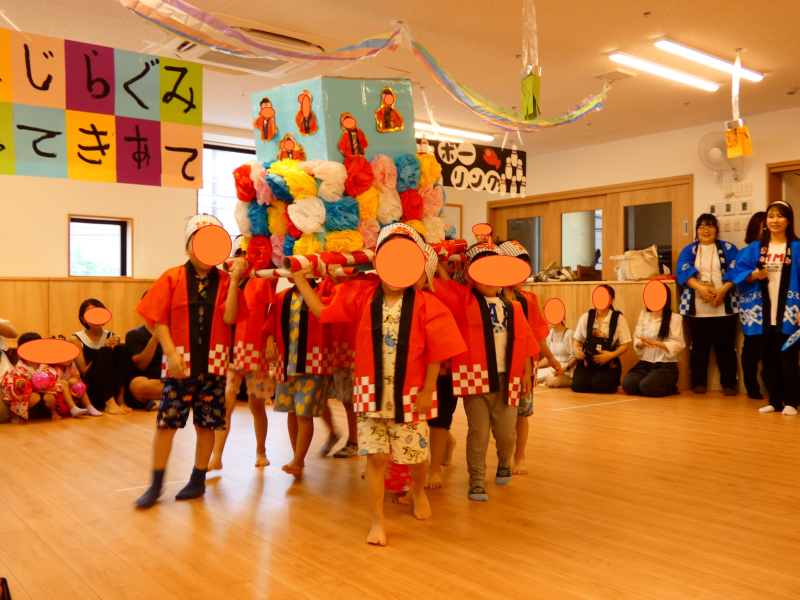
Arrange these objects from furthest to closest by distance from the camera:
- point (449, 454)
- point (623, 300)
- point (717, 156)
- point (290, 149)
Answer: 1. point (623, 300)
2. point (717, 156)
3. point (449, 454)
4. point (290, 149)

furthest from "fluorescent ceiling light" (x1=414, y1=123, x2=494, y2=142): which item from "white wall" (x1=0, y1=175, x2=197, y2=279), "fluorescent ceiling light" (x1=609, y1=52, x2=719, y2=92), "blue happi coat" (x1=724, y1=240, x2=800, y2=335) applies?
"blue happi coat" (x1=724, y1=240, x2=800, y2=335)

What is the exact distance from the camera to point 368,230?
328cm

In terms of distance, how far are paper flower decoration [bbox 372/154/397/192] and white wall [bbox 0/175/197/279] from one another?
14.5ft

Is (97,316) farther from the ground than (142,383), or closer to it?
farther from the ground

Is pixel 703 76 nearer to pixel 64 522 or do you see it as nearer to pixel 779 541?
pixel 779 541

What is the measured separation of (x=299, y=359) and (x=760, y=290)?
15.1 ft

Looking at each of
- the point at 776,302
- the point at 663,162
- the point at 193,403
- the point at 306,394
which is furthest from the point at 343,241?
the point at 663,162

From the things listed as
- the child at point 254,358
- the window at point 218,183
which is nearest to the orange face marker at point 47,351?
the child at point 254,358

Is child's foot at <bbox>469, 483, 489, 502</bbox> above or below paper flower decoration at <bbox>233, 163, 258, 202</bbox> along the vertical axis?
below

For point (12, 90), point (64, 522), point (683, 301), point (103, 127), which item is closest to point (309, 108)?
point (103, 127)

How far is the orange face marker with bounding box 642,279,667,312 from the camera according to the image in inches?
256

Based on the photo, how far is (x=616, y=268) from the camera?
788cm

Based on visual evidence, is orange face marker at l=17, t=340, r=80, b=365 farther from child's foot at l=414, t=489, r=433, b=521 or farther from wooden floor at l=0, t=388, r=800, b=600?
child's foot at l=414, t=489, r=433, b=521

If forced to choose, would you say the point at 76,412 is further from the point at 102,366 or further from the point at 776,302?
the point at 776,302
